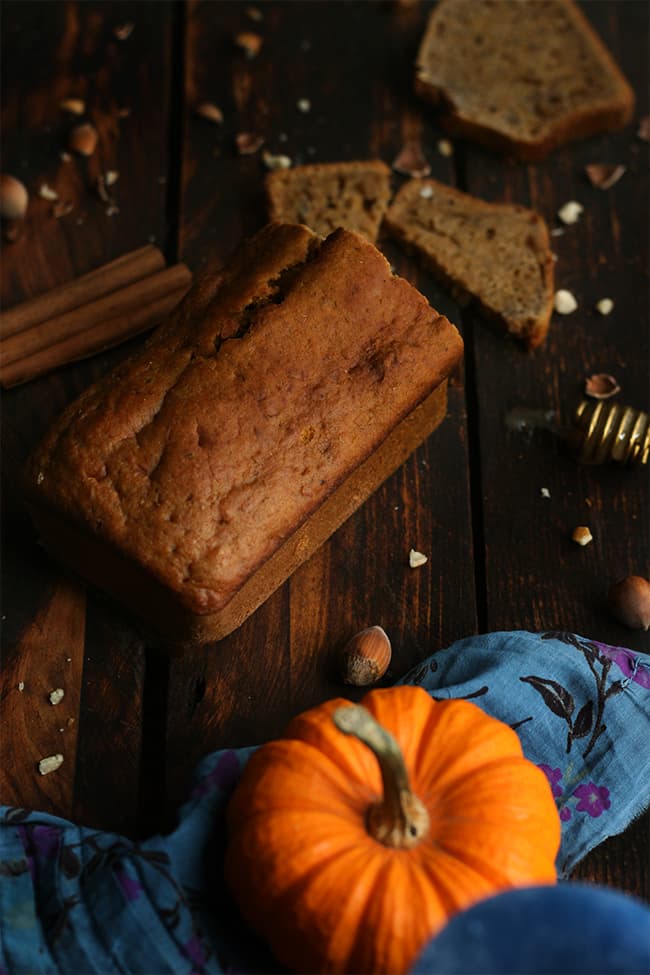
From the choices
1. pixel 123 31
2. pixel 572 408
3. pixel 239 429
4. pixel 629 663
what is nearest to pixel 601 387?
pixel 572 408

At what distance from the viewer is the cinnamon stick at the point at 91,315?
1796 millimetres

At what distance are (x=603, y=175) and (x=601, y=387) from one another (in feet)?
1.50

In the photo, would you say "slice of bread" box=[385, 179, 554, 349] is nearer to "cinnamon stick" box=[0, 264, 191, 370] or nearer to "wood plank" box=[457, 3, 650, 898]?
"wood plank" box=[457, 3, 650, 898]

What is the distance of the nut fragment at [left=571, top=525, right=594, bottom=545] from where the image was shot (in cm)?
168

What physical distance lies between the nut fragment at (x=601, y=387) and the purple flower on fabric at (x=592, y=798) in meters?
0.65

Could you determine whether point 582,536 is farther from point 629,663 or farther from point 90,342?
point 90,342

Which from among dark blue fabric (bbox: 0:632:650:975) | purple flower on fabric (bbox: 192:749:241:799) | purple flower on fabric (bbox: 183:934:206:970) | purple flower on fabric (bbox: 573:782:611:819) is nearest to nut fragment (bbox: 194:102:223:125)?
dark blue fabric (bbox: 0:632:650:975)

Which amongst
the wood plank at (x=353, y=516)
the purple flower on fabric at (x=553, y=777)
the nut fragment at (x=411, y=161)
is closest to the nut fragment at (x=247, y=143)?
the wood plank at (x=353, y=516)

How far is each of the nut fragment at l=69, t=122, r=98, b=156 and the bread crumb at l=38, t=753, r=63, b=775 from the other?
1083mm

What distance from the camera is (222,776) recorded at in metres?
1.36

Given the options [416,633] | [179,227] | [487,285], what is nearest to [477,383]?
[487,285]

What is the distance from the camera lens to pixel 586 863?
142 cm

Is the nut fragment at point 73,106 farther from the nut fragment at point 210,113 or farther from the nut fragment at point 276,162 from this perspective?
the nut fragment at point 276,162

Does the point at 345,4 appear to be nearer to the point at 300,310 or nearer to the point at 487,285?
the point at 487,285
